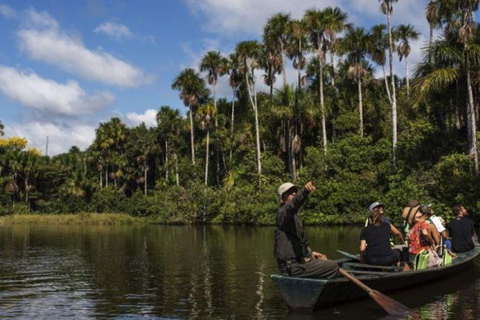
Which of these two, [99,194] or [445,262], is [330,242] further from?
[99,194]

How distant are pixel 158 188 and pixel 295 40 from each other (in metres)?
24.3

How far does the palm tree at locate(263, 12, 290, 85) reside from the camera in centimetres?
4381

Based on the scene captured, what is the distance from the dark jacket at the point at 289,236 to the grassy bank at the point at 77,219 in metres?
45.5

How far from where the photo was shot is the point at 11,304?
1065 centimetres

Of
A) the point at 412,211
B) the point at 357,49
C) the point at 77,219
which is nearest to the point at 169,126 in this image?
the point at 77,219

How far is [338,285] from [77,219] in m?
48.5

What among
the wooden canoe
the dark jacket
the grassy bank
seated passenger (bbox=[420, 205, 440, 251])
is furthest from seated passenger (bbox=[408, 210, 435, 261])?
the grassy bank

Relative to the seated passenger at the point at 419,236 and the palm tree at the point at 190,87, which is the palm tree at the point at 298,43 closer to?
the palm tree at the point at 190,87

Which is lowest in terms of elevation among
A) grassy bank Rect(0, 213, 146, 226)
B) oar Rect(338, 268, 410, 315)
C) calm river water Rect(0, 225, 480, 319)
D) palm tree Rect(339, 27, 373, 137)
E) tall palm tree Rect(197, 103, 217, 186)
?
calm river water Rect(0, 225, 480, 319)

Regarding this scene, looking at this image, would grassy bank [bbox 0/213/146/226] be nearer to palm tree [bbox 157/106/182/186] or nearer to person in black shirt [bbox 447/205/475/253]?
palm tree [bbox 157/106/182/186]

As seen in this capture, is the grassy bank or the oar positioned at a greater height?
the grassy bank

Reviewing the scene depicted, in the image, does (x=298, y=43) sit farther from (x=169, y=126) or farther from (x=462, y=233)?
(x=462, y=233)

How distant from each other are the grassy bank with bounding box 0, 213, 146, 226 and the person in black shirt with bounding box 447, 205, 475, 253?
138 feet

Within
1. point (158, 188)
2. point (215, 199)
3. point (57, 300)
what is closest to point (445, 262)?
point (57, 300)
